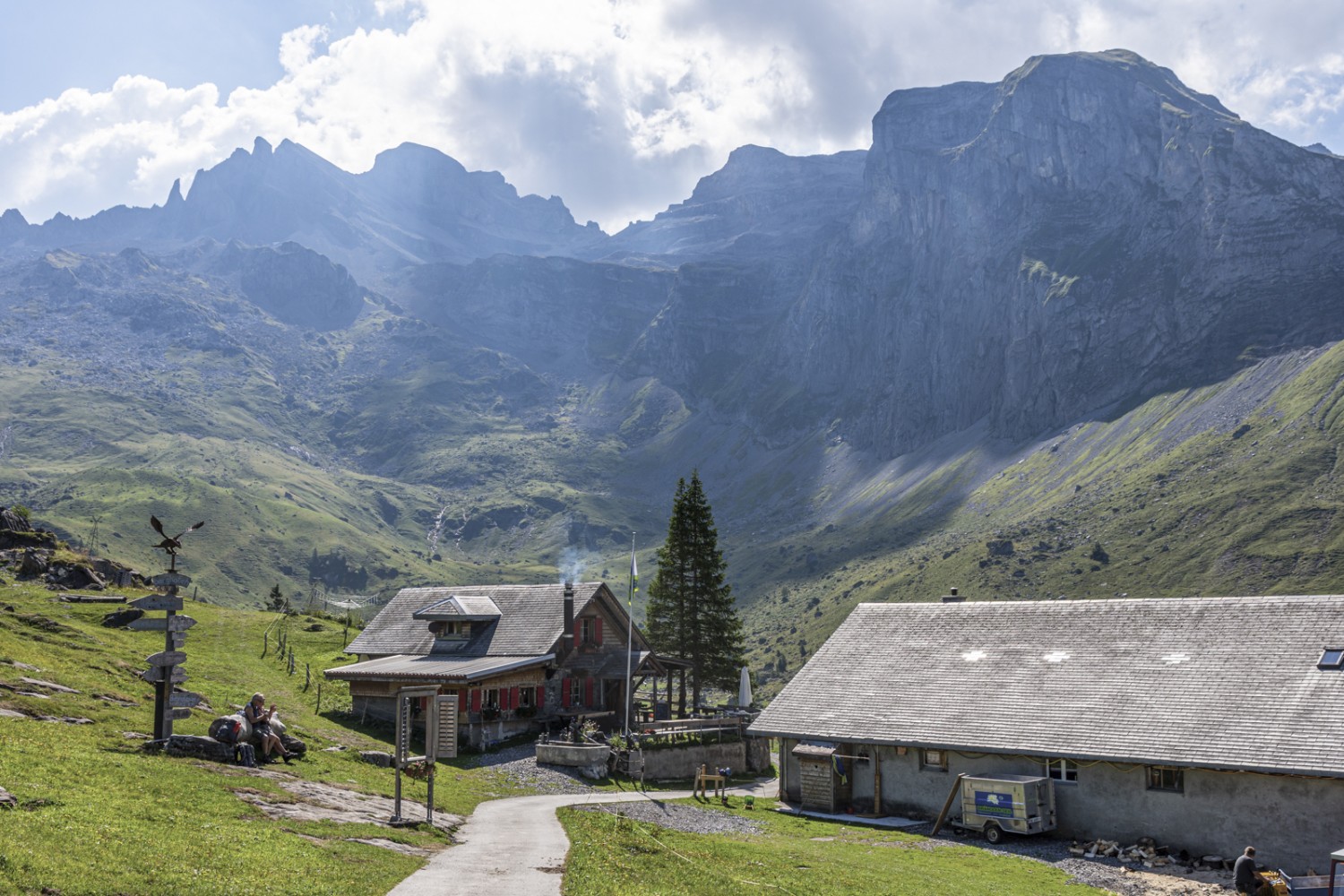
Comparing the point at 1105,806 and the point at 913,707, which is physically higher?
the point at 913,707

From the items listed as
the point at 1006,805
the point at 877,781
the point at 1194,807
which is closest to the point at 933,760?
the point at 877,781

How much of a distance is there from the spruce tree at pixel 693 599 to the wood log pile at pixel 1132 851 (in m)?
46.1

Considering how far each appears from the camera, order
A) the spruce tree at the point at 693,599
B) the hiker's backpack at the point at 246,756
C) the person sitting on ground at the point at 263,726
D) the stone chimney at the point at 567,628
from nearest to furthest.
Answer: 1. the hiker's backpack at the point at 246,756
2. the person sitting on ground at the point at 263,726
3. the stone chimney at the point at 567,628
4. the spruce tree at the point at 693,599

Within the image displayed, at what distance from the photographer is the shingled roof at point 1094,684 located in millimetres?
37062

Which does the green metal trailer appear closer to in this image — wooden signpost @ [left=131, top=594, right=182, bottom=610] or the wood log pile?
the wood log pile

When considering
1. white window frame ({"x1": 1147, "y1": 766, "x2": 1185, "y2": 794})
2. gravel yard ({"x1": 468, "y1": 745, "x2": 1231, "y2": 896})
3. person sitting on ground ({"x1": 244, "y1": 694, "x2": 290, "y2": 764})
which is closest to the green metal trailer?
gravel yard ({"x1": 468, "y1": 745, "x2": 1231, "y2": 896})

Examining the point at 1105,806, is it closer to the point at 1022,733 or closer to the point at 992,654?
the point at 1022,733

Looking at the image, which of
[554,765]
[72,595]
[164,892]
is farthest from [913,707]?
[72,595]

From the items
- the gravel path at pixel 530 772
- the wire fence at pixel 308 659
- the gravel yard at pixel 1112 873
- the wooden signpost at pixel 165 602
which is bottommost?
the gravel yard at pixel 1112 873

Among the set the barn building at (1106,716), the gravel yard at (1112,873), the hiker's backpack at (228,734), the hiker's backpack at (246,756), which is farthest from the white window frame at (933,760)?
the hiker's backpack at (228,734)

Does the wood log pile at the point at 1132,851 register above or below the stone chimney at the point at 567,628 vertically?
below

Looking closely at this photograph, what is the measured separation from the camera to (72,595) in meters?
67.6

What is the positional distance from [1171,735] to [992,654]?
32.9ft

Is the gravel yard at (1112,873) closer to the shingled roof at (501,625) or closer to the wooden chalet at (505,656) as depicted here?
the wooden chalet at (505,656)
